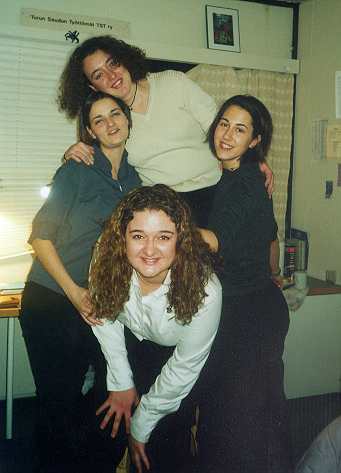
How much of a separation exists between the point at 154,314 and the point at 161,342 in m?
0.14

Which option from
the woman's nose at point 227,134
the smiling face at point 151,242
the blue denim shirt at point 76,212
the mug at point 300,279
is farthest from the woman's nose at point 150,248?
the mug at point 300,279

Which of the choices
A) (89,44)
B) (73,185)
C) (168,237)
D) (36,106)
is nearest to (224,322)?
(168,237)

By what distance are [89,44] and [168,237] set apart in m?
0.78

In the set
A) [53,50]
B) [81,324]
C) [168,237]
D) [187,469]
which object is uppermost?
[53,50]

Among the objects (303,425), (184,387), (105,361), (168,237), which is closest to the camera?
(168,237)

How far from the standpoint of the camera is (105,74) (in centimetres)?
128

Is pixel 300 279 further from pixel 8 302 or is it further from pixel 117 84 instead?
pixel 8 302

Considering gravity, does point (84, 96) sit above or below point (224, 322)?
above

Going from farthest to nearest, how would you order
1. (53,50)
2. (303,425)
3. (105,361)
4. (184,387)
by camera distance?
(53,50) < (303,425) < (105,361) < (184,387)

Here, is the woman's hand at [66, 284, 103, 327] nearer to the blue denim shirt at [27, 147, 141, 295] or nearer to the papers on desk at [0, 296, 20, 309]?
the blue denim shirt at [27, 147, 141, 295]

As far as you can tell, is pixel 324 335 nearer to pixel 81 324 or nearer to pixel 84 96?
pixel 81 324

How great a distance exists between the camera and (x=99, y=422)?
1.26 metres

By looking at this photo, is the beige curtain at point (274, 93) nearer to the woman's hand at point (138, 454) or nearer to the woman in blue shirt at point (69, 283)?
the woman in blue shirt at point (69, 283)

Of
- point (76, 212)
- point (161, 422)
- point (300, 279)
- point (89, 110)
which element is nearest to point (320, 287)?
point (300, 279)
